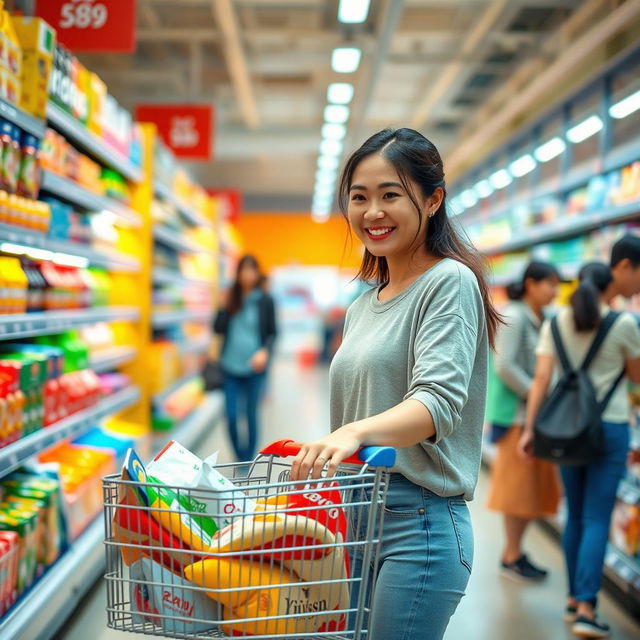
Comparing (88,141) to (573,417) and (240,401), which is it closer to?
(573,417)

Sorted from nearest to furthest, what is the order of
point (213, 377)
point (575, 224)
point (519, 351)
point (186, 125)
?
point (519, 351), point (575, 224), point (213, 377), point (186, 125)

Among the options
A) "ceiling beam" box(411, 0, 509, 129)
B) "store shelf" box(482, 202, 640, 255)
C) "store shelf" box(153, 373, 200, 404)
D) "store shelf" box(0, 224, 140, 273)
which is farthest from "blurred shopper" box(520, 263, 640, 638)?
"ceiling beam" box(411, 0, 509, 129)

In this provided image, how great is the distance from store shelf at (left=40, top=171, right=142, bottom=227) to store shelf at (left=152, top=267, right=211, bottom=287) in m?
0.79

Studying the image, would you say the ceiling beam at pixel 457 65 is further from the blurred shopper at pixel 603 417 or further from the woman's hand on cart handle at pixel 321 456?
the woman's hand on cart handle at pixel 321 456

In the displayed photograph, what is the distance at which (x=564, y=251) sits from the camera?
5883mm

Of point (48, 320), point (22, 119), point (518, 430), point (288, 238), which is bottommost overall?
point (518, 430)

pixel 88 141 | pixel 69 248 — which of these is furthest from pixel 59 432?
pixel 88 141

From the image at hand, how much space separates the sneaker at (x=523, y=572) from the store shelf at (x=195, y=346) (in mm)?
4107

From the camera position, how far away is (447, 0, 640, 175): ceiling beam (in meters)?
5.33

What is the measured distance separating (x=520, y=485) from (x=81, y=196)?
277 cm

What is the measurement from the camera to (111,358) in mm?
4918

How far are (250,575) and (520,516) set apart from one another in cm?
316

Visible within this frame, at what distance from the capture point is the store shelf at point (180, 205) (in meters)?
6.13

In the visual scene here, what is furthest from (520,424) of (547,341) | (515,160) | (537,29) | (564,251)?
(537,29)
